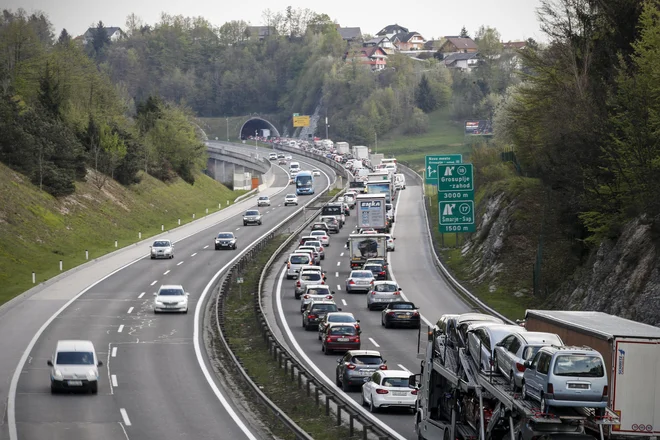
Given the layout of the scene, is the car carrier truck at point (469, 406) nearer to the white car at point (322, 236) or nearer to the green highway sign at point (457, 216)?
the green highway sign at point (457, 216)

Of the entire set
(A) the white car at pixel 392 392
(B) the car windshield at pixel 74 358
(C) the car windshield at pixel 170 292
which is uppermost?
(C) the car windshield at pixel 170 292

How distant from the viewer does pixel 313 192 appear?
5044 inches

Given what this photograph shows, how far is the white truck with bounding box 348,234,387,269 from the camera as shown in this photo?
66.8 metres

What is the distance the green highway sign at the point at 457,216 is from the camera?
63.5 meters

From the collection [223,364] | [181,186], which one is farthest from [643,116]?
[181,186]

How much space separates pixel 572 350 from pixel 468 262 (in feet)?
176

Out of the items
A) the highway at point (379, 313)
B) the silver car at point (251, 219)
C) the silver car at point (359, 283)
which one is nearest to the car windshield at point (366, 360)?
the highway at point (379, 313)

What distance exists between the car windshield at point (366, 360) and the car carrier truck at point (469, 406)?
8.30 m

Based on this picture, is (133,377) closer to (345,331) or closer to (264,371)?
(264,371)

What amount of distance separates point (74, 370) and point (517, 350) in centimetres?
1849

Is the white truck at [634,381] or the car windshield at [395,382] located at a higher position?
the white truck at [634,381]

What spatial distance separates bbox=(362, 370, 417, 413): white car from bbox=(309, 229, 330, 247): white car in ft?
164

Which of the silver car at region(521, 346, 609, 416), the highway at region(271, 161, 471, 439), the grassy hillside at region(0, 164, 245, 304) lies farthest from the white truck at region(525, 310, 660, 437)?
the grassy hillside at region(0, 164, 245, 304)

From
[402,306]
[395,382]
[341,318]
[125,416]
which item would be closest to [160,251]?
[402,306]
